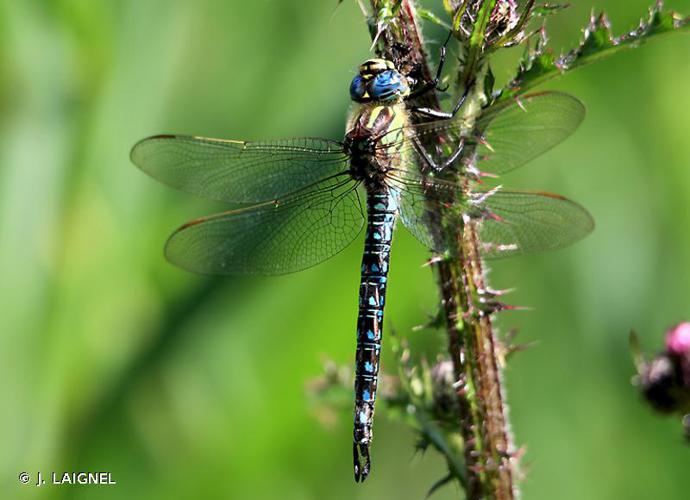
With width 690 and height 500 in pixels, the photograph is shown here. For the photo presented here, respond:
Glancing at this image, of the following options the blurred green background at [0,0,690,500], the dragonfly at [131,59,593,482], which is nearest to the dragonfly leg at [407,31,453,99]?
the dragonfly at [131,59,593,482]

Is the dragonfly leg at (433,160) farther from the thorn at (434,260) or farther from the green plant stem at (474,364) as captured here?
the thorn at (434,260)

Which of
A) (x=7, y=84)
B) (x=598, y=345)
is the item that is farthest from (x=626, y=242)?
(x=7, y=84)

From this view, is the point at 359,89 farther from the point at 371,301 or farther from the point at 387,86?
the point at 371,301

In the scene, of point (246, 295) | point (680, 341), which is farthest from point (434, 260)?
point (246, 295)

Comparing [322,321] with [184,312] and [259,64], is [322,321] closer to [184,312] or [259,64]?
[184,312]

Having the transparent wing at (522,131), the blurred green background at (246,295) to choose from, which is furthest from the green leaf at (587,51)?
the blurred green background at (246,295)

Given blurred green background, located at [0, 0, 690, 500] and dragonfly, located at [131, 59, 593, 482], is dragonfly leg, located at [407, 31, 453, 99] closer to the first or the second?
dragonfly, located at [131, 59, 593, 482]
